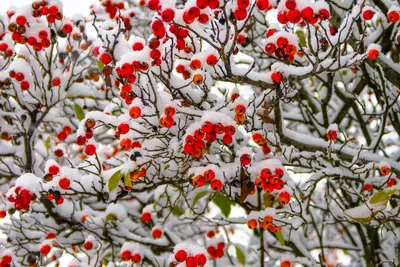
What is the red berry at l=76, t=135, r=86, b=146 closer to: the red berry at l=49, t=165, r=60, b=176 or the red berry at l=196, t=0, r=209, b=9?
the red berry at l=49, t=165, r=60, b=176

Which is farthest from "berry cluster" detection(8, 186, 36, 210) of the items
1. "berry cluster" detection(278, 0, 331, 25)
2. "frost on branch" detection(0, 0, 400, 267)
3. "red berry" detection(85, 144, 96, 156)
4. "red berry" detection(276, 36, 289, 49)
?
"berry cluster" detection(278, 0, 331, 25)

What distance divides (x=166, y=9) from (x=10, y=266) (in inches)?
129

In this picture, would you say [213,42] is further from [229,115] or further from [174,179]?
[174,179]

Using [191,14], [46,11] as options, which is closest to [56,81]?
[46,11]

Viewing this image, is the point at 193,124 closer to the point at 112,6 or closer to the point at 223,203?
the point at 223,203

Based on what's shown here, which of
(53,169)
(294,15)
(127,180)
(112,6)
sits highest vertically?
(112,6)

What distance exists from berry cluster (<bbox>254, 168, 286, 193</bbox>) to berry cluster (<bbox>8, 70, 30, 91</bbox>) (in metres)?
2.31

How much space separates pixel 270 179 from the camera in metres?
3.00

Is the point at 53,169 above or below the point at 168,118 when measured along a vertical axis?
below

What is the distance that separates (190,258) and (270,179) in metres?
0.76

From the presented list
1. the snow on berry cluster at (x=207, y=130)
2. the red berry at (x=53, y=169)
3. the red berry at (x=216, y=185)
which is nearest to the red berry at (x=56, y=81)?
the red berry at (x=53, y=169)

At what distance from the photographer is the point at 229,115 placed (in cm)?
304

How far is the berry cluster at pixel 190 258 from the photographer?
116 inches

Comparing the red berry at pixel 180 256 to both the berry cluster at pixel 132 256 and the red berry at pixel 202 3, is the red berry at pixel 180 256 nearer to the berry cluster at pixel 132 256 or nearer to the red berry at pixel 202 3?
the berry cluster at pixel 132 256
